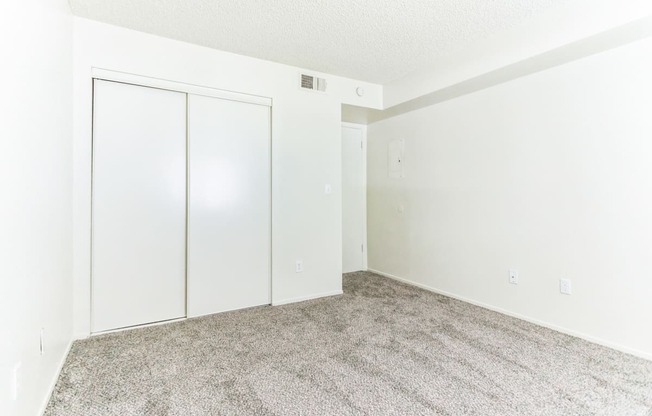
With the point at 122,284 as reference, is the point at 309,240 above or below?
above

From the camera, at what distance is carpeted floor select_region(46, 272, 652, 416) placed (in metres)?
1.62

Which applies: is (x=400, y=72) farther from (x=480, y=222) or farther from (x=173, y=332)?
(x=173, y=332)

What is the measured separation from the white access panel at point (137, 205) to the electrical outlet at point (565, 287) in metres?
3.07

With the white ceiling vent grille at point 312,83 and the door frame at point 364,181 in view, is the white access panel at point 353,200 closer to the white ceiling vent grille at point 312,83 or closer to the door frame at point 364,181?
the door frame at point 364,181

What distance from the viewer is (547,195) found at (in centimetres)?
264

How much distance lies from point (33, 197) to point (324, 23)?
2.11 metres

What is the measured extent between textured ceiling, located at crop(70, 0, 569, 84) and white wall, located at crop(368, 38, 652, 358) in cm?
66

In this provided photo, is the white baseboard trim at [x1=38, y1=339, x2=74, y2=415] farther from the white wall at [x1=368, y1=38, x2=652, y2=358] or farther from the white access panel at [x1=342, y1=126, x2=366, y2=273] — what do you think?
the white wall at [x1=368, y1=38, x2=652, y2=358]

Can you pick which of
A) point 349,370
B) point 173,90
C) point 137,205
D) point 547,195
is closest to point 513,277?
point 547,195

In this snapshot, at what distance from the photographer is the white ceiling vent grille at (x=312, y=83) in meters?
3.34

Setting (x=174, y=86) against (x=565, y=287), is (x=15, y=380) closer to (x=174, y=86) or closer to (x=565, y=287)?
(x=174, y=86)

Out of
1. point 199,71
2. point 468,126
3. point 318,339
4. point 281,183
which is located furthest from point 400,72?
point 318,339

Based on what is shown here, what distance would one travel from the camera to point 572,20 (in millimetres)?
2195

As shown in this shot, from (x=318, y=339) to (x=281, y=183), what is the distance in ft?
4.93
